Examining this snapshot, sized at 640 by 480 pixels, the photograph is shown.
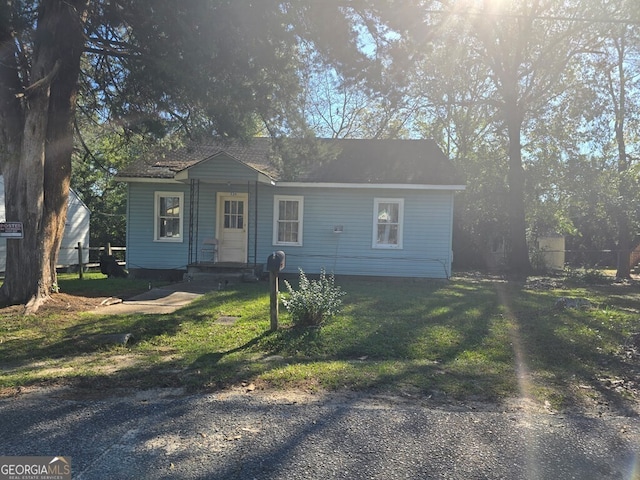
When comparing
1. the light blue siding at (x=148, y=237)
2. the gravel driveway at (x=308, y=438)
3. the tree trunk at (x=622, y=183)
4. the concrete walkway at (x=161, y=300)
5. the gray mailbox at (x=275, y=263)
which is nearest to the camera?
the gravel driveway at (x=308, y=438)

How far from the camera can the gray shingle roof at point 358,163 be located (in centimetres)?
1375

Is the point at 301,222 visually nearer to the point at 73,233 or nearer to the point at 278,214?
the point at 278,214

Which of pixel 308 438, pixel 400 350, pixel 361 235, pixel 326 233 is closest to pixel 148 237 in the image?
pixel 326 233

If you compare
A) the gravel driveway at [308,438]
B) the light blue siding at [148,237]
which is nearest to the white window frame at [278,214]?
the light blue siding at [148,237]

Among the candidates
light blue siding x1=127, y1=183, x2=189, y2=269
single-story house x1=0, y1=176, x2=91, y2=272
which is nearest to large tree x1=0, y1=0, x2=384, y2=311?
light blue siding x1=127, y1=183, x2=189, y2=269

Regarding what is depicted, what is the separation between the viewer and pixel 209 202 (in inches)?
552

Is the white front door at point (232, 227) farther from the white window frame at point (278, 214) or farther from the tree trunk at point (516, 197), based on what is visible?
the tree trunk at point (516, 197)

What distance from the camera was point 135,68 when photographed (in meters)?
9.18

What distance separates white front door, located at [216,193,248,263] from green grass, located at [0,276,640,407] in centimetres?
451

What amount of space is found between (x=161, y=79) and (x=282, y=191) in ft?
20.6

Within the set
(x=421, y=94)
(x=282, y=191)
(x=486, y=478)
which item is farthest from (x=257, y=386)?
(x=421, y=94)

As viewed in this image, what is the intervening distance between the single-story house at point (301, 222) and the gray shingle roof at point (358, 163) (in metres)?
0.06

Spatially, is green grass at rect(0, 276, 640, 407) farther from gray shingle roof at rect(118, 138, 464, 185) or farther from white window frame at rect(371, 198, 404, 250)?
gray shingle roof at rect(118, 138, 464, 185)

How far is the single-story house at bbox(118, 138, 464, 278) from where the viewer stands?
1382 centimetres
